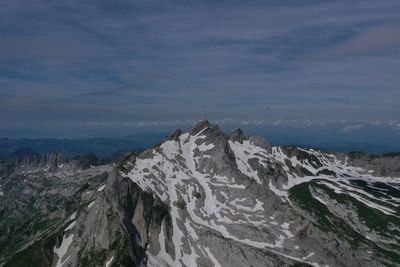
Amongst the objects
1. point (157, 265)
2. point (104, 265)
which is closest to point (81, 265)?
point (104, 265)

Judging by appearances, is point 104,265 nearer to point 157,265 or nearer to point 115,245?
point 115,245

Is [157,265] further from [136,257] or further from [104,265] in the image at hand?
[104,265]

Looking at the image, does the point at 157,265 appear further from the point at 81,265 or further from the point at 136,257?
the point at 81,265

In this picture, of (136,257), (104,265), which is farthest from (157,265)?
(104,265)

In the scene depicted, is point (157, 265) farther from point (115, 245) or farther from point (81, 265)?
point (81, 265)

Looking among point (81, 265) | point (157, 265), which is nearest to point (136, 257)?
point (157, 265)

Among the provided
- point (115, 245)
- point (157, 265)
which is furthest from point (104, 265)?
point (157, 265)
